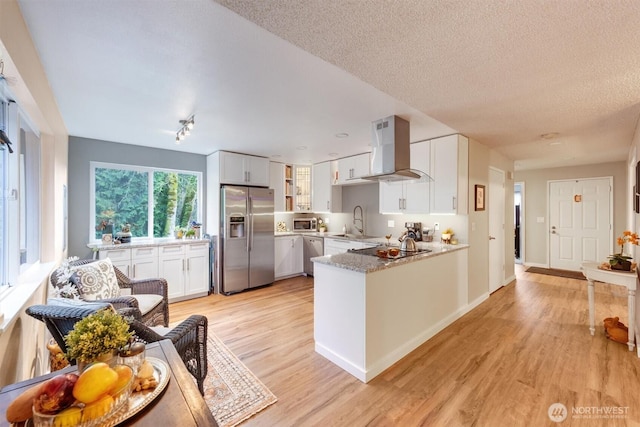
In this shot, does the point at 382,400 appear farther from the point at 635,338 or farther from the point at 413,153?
the point at 413,153

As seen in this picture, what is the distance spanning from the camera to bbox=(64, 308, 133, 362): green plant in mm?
837

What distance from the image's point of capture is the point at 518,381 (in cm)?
217

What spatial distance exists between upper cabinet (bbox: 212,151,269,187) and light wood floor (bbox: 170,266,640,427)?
6.85 ft

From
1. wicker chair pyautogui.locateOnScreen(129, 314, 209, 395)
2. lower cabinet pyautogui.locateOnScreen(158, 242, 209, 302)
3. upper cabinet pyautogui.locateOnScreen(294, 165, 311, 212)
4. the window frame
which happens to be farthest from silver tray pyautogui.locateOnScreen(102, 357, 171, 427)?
upper cabinet pyautogui.locateOnScreen(294, 165, 311, 212)

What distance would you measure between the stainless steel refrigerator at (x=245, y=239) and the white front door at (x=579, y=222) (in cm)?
612

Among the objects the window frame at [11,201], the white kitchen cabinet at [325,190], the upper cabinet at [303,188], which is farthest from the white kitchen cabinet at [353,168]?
the window frame at [11,201]

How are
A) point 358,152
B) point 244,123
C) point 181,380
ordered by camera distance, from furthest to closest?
1. point 358,152
2. point 244,123
3. point 181,380

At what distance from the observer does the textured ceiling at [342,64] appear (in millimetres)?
1345

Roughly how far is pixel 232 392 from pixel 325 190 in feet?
12.9

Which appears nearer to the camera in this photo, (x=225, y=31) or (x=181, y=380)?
(x=181, y=380)

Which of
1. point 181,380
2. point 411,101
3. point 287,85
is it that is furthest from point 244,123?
point 181,380

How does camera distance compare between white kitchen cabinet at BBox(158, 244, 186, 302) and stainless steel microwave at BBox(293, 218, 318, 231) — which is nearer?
white kitchen cabinet at BBox(158, 244, 186, 302)

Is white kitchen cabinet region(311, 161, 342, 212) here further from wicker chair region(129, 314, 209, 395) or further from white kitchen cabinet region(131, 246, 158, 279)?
wicker chair region(129, 314, 209, 395)

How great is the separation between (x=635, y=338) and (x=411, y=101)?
10.6 feet
